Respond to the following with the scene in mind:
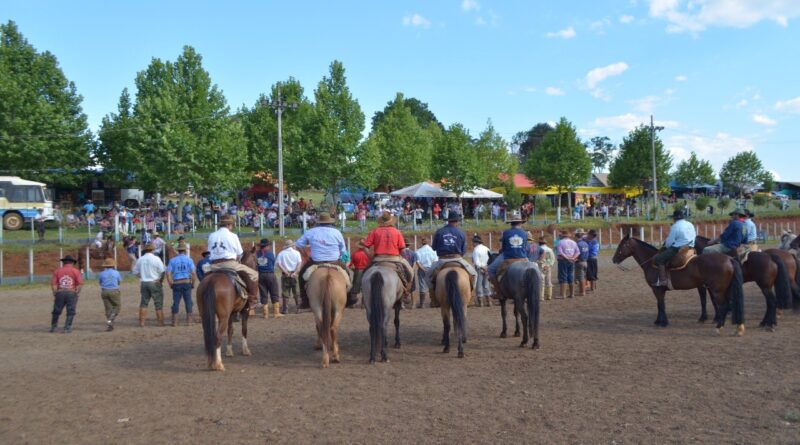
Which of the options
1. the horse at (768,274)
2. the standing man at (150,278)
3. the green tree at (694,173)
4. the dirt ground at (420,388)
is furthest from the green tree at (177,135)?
the green tree at (694,173)

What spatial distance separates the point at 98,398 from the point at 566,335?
28.6 ft

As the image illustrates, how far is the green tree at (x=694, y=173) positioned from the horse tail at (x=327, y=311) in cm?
8166

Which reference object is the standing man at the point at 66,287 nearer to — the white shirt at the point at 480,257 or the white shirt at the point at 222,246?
the white shirt at the point at 222,246

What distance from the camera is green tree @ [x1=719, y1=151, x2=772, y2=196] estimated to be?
267 feet

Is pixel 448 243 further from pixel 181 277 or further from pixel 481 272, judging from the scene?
pixel 181 277

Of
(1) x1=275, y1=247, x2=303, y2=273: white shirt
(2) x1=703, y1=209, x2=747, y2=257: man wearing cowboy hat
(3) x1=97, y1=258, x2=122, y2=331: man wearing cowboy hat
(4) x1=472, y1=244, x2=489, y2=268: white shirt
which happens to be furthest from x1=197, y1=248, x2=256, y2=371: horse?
(2) x1=703, y1=209, x2=747, y2=257: man wearing cowboy hat

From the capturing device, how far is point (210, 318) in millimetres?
9758

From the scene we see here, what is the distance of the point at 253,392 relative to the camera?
851 centimetres

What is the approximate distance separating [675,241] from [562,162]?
40.6 meters

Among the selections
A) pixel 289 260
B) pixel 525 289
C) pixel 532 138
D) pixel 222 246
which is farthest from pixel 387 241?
pixel 532 138

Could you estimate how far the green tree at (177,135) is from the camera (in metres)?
37.4

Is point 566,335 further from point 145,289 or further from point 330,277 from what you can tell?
point 145,289

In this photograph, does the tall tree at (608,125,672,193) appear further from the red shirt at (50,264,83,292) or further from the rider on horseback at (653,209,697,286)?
the red shirt at (50,264,83,292)

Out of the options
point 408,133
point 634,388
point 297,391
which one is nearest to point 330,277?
point 297,391
